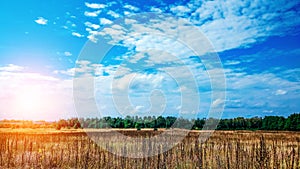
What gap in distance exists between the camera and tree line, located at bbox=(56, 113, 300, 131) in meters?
52.9

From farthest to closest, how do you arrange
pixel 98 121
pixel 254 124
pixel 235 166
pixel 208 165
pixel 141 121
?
1. pixel 254 124
2. pixel 141 121
3. pixel 98 121
4. pixel 208 165
5. pixel 235 166

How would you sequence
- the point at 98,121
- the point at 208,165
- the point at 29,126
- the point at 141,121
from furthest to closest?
the point at 141,121
the point at 98,121
the point at 29,126
the point at 208,165

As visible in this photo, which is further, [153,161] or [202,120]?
[202,120]

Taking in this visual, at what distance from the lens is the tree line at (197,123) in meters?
52.9

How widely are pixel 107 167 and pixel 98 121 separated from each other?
45043mm

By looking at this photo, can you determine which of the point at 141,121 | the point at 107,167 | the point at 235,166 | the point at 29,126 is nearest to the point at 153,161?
the point at 107,167

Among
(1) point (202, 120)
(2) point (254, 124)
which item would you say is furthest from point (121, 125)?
(2) point (254, 124)

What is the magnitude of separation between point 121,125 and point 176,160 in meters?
53.6

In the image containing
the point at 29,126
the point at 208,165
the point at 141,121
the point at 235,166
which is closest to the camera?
the point at 235,166

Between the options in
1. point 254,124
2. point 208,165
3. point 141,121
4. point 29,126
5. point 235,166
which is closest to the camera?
point 235,166

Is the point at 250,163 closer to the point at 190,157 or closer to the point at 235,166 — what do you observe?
the point at 235,166

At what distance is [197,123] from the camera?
62.7 metres

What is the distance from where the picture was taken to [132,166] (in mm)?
8602

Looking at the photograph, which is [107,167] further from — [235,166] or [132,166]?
[235,166]
